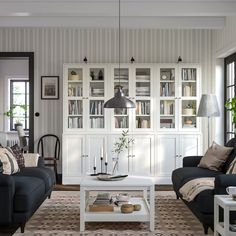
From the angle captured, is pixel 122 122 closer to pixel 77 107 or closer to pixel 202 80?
pixel 77 107

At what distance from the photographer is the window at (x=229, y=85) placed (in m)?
8.15

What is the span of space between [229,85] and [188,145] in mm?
1242

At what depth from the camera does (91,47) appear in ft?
29.2

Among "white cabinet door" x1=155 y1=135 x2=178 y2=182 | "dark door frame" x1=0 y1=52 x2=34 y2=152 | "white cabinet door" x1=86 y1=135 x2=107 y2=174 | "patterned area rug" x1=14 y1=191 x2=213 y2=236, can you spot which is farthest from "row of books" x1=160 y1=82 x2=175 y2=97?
"patterned area rug" x1=14 y1=191 x2=213 y2=236

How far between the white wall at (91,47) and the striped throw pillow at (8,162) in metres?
2.63

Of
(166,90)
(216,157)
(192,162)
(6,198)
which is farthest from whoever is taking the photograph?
(166,90)

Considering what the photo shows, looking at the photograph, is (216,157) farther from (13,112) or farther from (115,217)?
(13,112)

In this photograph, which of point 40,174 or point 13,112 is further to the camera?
point 13,112

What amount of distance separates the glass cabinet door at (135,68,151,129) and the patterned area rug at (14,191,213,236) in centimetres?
223

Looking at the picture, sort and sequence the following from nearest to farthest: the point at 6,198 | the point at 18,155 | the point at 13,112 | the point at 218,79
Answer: the point at 6,198 → the point at 18,155 → the point at 218,79 → the point at 13,112

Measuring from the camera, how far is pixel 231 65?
835cm

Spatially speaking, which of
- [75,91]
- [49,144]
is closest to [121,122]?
[75,91]

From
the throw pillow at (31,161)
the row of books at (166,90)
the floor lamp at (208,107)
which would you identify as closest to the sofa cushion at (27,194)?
the throw pillow at (31,161)

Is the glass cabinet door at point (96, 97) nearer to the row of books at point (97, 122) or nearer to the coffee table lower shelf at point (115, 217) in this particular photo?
the row of books at point (97, 122)
